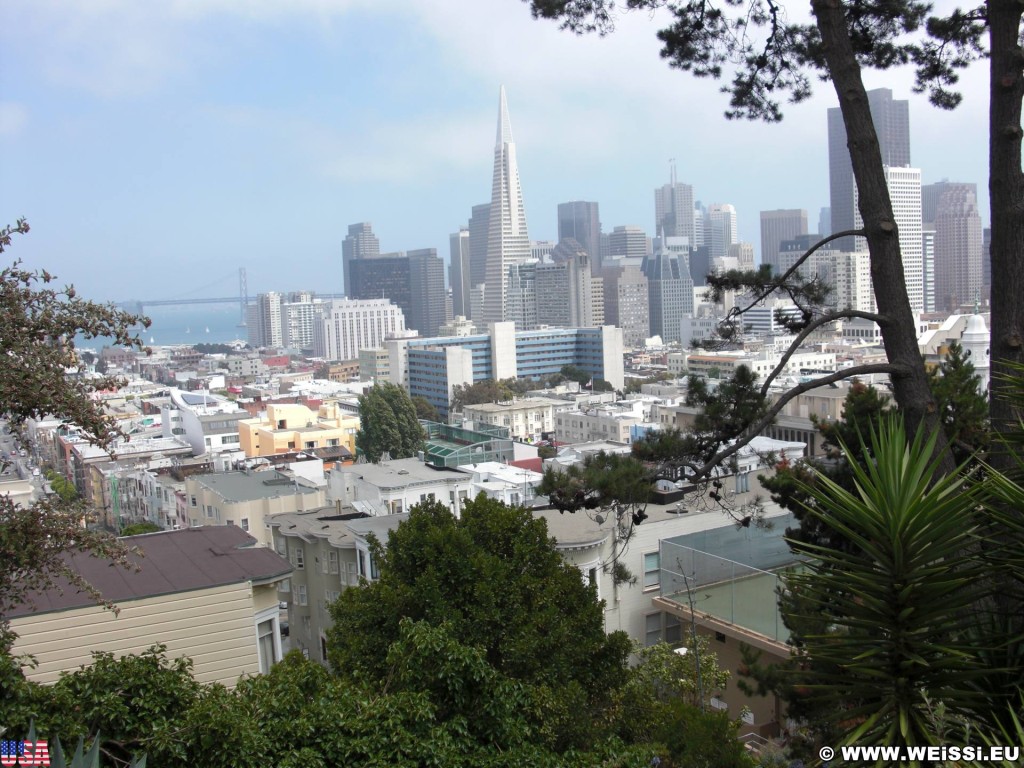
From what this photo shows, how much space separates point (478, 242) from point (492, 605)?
140293mm

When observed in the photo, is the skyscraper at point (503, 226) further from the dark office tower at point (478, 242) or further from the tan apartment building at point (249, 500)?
the tan apartment building at point (249, 500)

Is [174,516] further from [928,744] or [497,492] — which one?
[928,744]

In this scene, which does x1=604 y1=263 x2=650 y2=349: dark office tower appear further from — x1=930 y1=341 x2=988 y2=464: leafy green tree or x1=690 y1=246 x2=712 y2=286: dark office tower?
x1=930 y1=341 x2=988 y2=464: leafy green tree

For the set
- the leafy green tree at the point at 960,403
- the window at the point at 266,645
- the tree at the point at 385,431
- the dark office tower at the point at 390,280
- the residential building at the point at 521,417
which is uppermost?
the dark office tower at the point at 390,280

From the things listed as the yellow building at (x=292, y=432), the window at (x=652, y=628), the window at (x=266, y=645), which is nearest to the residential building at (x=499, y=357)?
the yellow building at (x=292, y=432)

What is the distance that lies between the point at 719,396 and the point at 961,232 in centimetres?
11168

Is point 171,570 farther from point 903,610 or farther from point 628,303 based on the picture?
point 628,303

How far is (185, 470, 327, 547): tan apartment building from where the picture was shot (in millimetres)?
18734

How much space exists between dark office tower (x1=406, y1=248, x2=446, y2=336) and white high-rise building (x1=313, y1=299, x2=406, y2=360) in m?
22.1

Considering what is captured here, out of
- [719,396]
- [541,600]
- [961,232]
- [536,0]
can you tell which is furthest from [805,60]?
[961,232]

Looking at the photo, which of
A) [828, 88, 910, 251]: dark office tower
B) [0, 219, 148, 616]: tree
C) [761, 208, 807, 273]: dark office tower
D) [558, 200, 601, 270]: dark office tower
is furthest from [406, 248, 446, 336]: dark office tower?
[0, 219, 148, 616]: tree

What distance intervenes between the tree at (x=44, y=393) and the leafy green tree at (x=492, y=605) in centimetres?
183

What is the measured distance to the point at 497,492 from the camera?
69.7 ft

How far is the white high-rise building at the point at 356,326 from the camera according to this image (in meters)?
112
